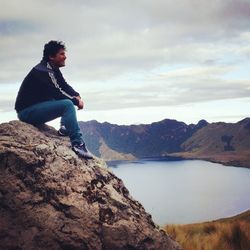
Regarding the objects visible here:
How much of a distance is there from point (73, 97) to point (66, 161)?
1504 mm

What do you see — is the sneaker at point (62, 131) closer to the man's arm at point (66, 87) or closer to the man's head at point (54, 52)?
the man's arm at point (66, 87)

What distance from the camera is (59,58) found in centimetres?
738

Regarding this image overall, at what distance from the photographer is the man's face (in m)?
7.35

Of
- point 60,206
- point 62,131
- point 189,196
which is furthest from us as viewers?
point 189,196

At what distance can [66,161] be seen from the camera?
680 centimetres

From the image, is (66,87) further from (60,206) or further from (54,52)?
(60,206)

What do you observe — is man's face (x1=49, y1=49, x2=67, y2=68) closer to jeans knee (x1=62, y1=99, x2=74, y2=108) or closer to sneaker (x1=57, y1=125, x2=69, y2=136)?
jeans knee (x1=62, y1=99, x2=74, y2=108)

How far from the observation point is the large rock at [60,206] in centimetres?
589

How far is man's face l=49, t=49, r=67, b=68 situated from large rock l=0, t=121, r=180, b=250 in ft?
5.23

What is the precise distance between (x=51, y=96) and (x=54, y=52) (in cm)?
88

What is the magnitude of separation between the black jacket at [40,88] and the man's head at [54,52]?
14cm

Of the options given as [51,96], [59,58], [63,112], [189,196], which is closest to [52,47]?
[59,58]

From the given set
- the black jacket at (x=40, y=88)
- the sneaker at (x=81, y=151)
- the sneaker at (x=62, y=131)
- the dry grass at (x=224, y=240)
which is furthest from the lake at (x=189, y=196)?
the black jacket at (x=40, y=88)

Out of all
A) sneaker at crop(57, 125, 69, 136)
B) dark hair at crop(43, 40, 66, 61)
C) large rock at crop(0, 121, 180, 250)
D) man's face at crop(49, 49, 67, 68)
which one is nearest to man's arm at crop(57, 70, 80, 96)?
man's face at crop(49, 49, 67, 68)
